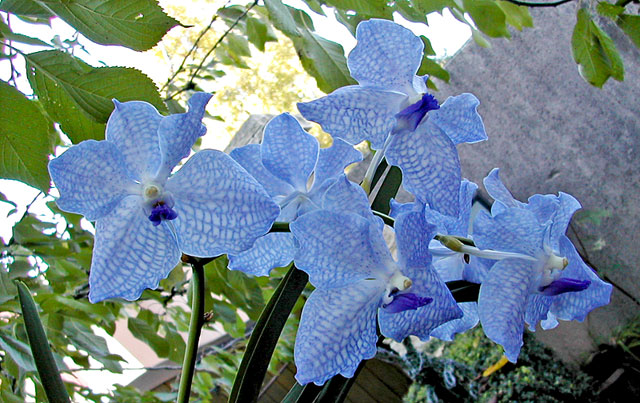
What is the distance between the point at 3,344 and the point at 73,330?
214mm

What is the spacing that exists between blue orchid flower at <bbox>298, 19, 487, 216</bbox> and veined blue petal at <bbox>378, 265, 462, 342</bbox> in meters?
0.04

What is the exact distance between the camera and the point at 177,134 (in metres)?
0.29

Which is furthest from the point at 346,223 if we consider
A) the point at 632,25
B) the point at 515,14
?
the point at 515,14

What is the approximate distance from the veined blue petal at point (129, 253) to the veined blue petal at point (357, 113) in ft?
0.37

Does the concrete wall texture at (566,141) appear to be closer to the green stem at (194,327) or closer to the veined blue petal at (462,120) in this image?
the veined blue petal at (462,120)

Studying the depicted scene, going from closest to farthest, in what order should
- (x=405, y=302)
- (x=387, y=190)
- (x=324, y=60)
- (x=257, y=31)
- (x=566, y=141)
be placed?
(x=405, y=302), (x=387, y=190), (x=324, y=60), (x=257, y=31), (x=566, y=141)

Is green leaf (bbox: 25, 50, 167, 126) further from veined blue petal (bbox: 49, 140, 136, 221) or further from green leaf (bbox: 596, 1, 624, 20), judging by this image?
green leaf (bbox: 596, 1, 624, 20)

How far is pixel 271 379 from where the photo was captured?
7.11 ft

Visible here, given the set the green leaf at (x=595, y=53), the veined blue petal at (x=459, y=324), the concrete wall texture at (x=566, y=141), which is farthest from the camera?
the concrete wall texture at (x=566, y=141)

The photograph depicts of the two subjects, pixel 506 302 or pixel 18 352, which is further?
pixel 18 352

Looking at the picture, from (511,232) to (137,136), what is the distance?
0.22 metres

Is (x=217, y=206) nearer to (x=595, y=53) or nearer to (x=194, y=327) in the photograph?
(x=194, y=327)

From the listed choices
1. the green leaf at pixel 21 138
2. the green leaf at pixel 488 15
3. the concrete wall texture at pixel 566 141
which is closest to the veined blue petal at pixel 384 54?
the green leaf at pixel 21 138

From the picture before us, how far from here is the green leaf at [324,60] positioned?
522mm
